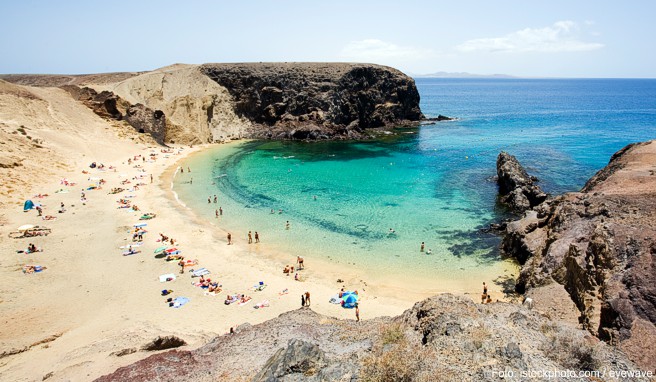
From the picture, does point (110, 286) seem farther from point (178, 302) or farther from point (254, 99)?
point (254, 99)

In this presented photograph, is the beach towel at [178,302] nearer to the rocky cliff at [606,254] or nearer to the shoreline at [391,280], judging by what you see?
the shoreline at [391,280]

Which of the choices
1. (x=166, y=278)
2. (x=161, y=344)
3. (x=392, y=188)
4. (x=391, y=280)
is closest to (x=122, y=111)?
(x=392, y=188)

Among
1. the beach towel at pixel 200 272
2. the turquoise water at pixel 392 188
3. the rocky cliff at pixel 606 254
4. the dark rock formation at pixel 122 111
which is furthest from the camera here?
the dark rock formation at pixel 122 111

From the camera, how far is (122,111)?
57.4 meters

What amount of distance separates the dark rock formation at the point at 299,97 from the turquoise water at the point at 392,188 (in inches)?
224

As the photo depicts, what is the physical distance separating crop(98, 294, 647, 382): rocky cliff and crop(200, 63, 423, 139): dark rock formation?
183ft

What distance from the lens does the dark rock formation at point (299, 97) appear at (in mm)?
68000

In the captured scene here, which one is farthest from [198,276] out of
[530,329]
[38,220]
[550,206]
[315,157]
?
[315,157]

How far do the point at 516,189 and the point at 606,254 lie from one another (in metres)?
20.8

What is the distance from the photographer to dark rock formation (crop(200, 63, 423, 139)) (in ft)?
223

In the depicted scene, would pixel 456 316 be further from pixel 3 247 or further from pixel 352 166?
pixel 352 166

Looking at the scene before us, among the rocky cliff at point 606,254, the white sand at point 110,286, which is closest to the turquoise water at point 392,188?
the white sand at point 110,286

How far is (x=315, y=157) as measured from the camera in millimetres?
54062

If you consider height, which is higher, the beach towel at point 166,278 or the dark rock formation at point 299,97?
the dark rock formation at point 299,97
